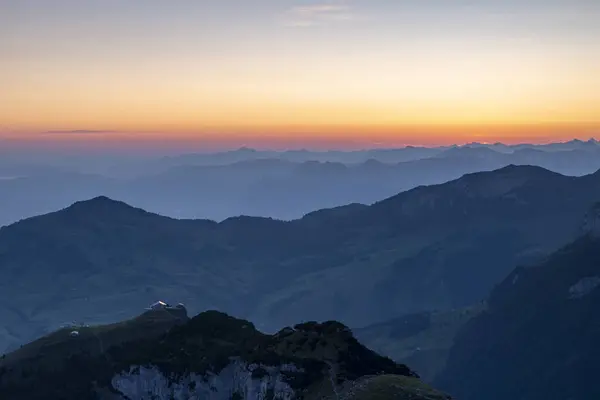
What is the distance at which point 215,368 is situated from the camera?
15175 centimetres

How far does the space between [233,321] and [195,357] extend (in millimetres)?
16487

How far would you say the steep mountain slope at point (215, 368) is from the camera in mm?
140000

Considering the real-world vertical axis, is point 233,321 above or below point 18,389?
above

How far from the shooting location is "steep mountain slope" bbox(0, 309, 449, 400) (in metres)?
140

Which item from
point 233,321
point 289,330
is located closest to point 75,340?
point 233,321

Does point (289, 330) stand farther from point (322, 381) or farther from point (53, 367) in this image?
point (53, 367)

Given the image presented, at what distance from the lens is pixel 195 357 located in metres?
155

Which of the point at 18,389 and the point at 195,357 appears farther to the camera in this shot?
the point at 18,389

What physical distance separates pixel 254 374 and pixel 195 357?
1377 cm

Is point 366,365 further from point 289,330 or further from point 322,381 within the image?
point 289,330

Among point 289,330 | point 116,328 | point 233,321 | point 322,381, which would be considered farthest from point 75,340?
point 322,381

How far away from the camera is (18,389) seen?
551ft

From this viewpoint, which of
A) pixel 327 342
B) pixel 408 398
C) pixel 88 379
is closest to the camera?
pixel 408 398

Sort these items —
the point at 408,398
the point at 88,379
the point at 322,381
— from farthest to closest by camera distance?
1. the point at 88,379
2. the point at 322,381
3. the point at 408,398
